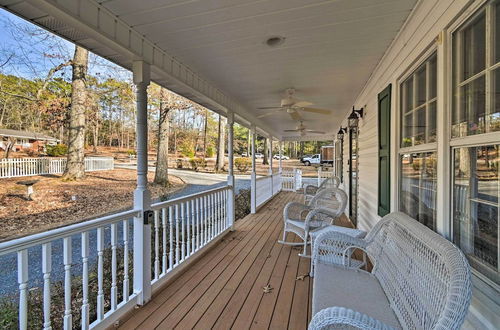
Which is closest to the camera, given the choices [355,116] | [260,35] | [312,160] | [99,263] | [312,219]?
[99,263]

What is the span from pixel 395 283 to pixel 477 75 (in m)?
1.26

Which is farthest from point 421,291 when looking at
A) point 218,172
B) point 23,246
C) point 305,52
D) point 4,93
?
point 218,172

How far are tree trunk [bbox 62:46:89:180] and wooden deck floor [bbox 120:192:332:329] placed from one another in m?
8.30

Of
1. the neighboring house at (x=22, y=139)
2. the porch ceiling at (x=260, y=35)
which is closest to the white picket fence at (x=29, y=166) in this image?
the neighboring house at (x=22, y=139)

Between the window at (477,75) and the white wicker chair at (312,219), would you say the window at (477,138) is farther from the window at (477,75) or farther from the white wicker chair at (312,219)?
the white wicker chair at (312,219)

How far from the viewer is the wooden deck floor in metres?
2.07

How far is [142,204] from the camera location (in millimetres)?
2363

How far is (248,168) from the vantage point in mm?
21562

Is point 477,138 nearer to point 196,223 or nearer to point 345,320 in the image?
point 345,320

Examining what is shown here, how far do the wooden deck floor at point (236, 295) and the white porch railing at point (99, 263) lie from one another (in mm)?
194

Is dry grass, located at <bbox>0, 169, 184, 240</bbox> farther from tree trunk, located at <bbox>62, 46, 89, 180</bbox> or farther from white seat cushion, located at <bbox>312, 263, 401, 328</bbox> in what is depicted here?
white seat cushion, located at <bbox>312, 263, 401, 328</bbox>

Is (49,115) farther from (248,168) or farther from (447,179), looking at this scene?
(248,168)

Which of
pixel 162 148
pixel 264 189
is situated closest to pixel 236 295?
pixel 264 189

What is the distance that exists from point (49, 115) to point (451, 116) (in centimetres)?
1204
